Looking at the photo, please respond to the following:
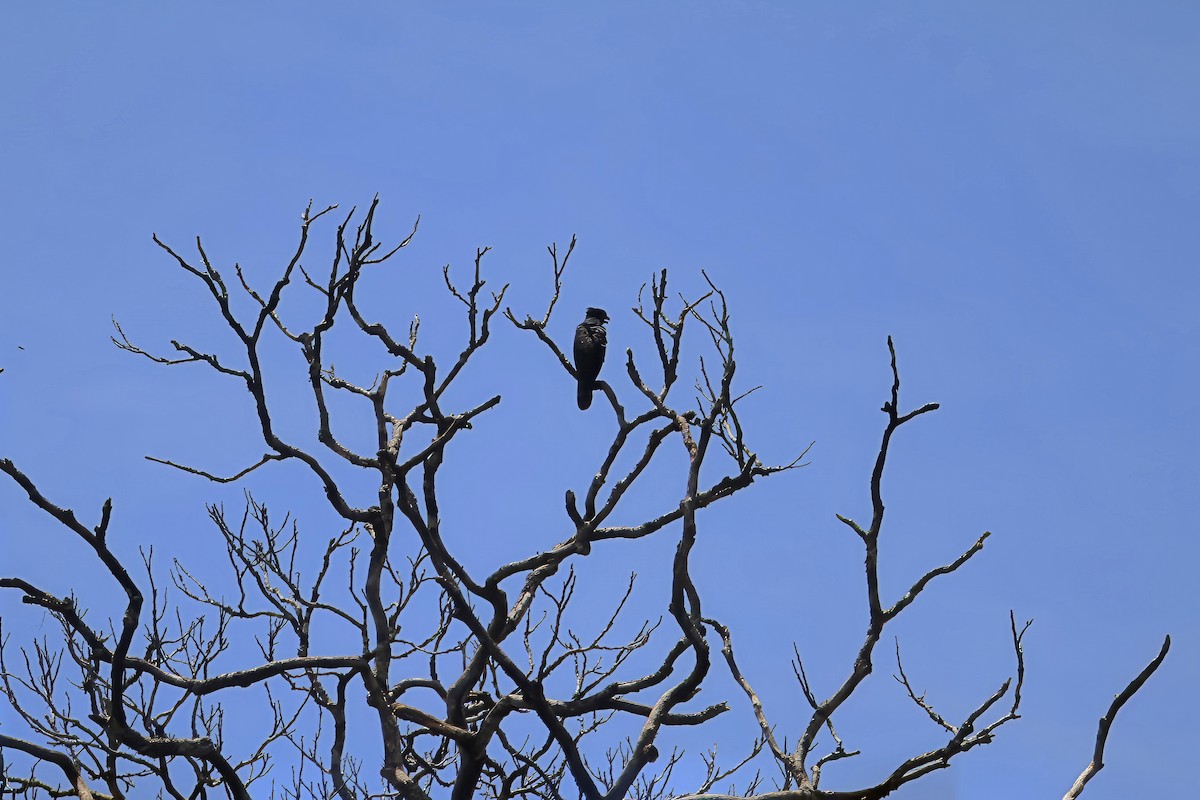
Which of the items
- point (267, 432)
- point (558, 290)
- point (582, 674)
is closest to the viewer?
point (267, 432)

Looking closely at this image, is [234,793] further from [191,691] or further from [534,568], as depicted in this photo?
[534,568]

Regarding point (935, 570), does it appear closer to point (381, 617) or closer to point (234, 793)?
point (381, 617)

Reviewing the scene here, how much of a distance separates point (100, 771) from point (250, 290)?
215 cm

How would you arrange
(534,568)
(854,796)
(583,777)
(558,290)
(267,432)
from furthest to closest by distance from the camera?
(558,290), (534,568), (267,432), (583,777), (854,796)

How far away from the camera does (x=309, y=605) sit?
A: 6.07 m

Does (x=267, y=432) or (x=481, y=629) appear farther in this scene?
(x=267, y=432)

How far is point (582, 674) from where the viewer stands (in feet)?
21.0

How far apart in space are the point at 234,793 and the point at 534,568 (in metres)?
1.61

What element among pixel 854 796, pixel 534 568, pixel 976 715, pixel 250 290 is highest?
pixel 250 290

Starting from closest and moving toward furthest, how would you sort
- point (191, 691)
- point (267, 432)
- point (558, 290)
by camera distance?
point (191, 691) → point (267, 432) → point (558, 290)

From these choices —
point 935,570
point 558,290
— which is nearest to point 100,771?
point 558,290

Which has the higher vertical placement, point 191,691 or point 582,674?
point 582,674

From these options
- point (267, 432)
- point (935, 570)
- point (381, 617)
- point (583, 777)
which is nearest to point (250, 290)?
point (267, 432)

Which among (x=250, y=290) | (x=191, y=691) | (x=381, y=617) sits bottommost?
(x=191, y=691)
